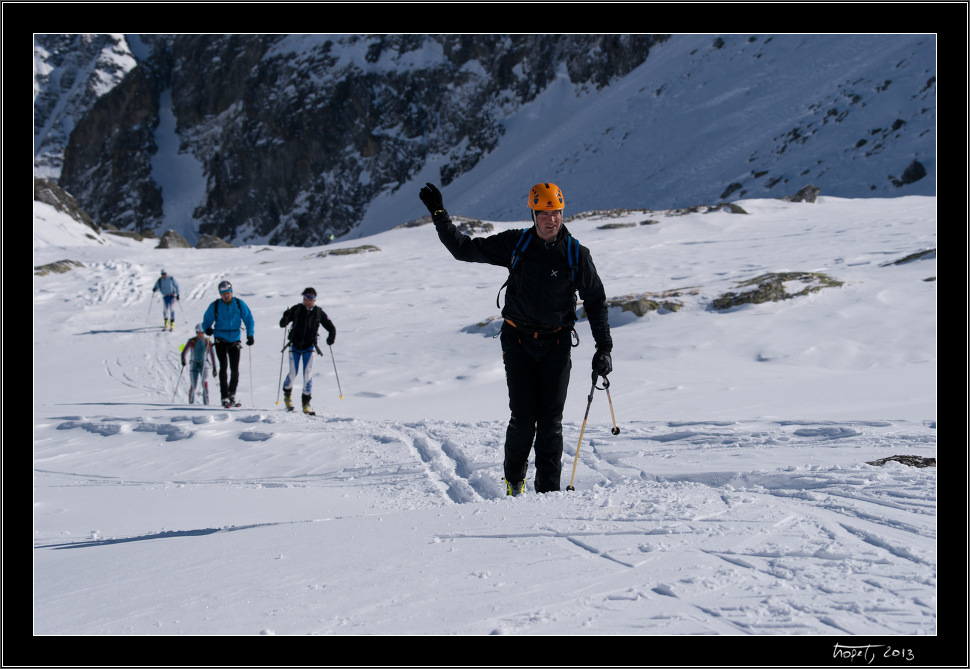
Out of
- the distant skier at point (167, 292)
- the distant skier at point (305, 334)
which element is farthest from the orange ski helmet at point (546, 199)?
the distant skier at point (167, 292)

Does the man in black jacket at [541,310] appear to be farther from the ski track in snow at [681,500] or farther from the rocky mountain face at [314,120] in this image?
the rocky mountain face at [314,120]

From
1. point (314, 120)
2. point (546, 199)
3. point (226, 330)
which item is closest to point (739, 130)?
point (226, 330)

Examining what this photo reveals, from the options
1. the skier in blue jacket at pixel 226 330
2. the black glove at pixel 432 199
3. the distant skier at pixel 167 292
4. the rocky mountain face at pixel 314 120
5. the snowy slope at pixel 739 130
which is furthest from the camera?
the rocky mountain face at pixel 314 120

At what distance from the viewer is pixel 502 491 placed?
5.45 m

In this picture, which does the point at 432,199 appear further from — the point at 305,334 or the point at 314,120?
the point at 314,120

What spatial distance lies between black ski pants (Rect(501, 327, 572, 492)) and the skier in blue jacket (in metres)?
6.33

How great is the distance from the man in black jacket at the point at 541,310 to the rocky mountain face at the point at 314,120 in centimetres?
7985

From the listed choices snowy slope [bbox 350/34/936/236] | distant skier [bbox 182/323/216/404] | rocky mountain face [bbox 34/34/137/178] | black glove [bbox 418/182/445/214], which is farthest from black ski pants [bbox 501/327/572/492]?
rocky mountain face [bbox 34/34/137/178]

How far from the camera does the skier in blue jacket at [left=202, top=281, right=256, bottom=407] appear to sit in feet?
33.2

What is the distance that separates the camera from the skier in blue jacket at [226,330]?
10.1 metres

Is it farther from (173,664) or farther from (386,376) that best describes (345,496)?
(386,376)

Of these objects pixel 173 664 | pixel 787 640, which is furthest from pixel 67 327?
pixel 787 640

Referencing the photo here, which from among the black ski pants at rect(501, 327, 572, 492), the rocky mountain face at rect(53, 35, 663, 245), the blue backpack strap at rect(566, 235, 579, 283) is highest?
the rocky mountain face at rect(53, 35, 663, 245)

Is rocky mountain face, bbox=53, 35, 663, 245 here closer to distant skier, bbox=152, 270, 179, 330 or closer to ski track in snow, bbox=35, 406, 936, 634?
distant skier, bbox=152, 270, 179, 330
